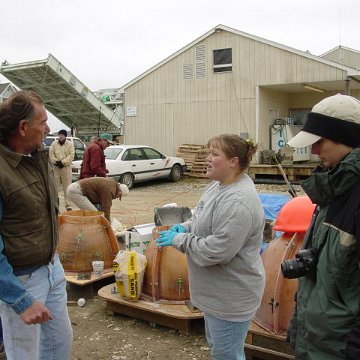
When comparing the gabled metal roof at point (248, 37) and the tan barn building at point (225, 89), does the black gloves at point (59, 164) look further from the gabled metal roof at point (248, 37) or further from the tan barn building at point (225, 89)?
the gabled metal roof at point (248, 37)

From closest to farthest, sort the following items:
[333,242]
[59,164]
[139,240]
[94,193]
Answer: [333,242] → [139,240] → [94,193] → [59,164]

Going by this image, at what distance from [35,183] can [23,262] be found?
0.42 m

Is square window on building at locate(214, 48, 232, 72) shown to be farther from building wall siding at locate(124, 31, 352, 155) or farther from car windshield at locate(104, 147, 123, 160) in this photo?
car windshield at locate(104, 147, 123, 160)

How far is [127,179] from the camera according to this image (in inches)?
637

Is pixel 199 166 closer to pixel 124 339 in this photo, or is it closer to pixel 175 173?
pixel 175 173

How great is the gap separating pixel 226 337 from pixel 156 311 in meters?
1.90

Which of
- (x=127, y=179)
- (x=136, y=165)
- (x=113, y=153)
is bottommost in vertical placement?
(x=127, y=179)

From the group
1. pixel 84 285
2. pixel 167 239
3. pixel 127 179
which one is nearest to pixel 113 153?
pixel 127 179

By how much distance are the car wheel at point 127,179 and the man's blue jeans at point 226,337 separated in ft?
44.3

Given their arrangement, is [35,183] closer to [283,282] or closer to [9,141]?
[9,141]

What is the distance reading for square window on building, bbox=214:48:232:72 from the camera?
62.2 ft

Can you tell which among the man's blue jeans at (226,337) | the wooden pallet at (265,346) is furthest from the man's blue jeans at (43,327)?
the wooden pallet at (265,346)

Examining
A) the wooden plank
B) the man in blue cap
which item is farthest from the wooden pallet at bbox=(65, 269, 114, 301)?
the man in blue cap

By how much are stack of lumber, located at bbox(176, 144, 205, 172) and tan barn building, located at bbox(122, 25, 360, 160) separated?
0.42 m
